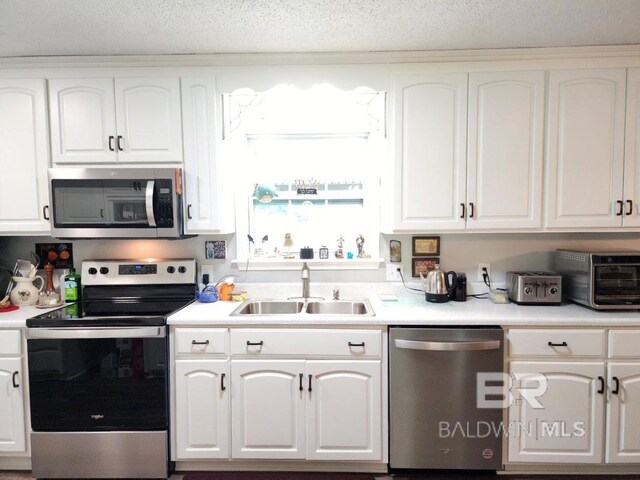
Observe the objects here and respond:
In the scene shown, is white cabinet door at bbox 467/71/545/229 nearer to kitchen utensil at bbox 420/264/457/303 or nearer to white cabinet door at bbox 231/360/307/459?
kitchen utensil at bbox 420/264/457/303

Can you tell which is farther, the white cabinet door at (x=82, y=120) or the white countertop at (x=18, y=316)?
the white cabinet door at (x=82, y=120)

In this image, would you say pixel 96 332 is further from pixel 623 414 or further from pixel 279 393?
pixel 623 414

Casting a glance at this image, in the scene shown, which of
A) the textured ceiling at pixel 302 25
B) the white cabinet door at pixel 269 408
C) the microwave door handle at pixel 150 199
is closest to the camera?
the textured ceiling at pixel 302 25

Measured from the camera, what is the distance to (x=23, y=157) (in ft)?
7.27

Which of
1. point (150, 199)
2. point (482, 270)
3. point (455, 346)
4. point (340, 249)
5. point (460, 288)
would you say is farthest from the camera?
point (340, 249)

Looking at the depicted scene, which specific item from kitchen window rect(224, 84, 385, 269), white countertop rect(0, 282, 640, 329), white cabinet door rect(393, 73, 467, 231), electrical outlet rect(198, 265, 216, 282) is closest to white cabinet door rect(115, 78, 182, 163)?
kitchen window rect(224, 84, 385, 269)

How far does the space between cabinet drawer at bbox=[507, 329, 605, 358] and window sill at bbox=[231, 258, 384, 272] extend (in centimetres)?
95

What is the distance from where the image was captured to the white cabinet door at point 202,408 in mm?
1978

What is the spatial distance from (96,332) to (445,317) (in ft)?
6.03

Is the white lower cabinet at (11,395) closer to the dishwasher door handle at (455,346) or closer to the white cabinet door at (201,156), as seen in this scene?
the white cabinet door at (201,156)

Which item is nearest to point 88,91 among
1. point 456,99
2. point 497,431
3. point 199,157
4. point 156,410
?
point 199,157

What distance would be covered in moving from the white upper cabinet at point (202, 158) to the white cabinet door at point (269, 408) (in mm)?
869

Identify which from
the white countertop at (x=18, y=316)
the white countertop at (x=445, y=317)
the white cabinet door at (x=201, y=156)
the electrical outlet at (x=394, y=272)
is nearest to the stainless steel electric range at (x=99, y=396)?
the white countertop at (x=18, y=316)

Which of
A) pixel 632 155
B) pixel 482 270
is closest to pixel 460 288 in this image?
pixel 482 270
